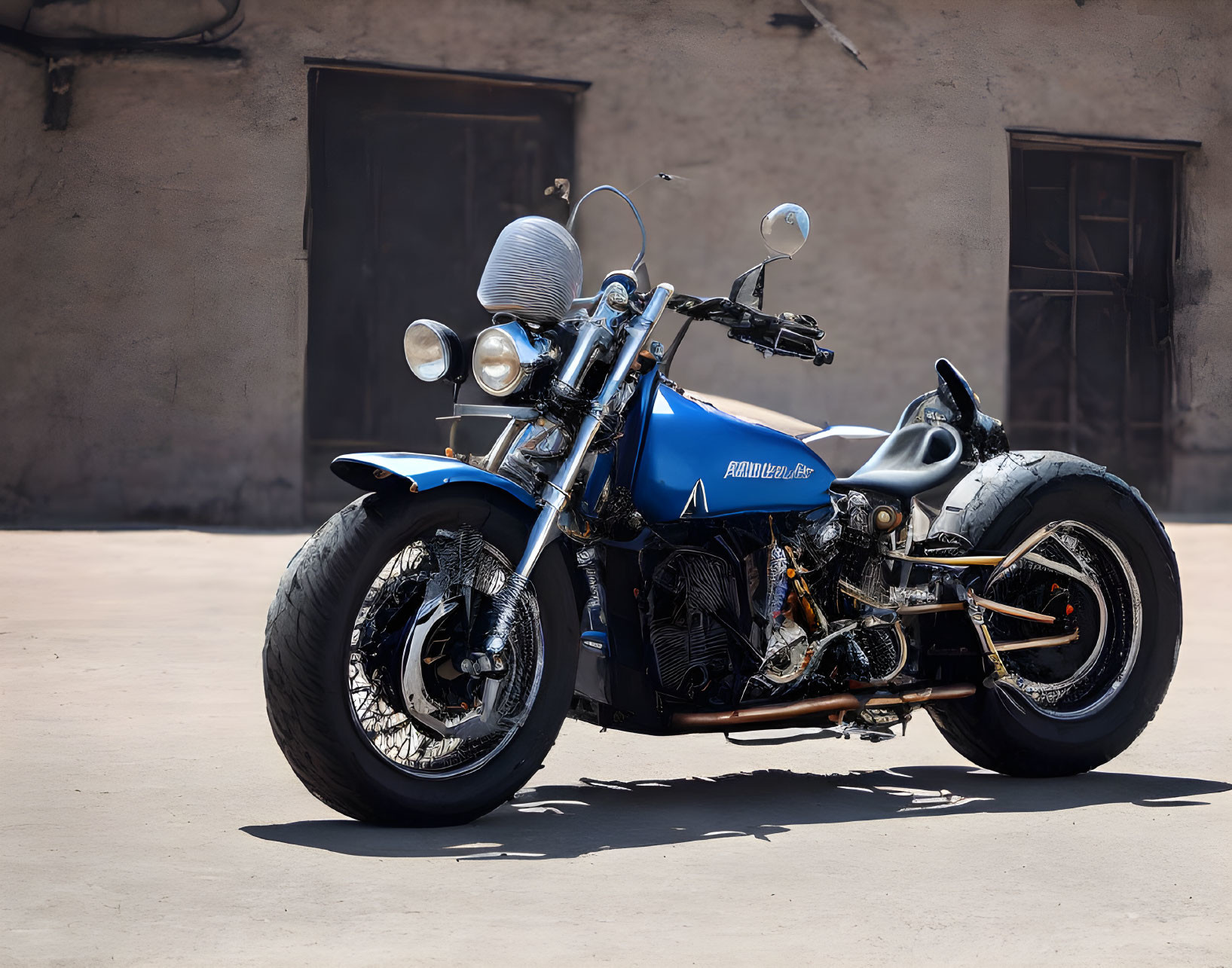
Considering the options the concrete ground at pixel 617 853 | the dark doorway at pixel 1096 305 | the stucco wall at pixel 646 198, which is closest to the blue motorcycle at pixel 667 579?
the concrete ground at pixel 617 853

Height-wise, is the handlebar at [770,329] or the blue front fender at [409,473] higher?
the handlebar at [770,329]

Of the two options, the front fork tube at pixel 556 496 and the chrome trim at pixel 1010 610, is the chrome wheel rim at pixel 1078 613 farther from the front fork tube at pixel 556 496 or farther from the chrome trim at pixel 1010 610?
the front fork tube at pixel 556 496

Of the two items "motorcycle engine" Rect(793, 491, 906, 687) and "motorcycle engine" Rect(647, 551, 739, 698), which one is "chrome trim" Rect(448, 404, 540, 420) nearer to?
"motorcycle engine" Rect(647, 551, 739, 698)

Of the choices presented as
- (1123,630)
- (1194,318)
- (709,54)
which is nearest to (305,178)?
(709,54)

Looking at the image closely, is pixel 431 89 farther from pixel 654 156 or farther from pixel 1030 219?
pixel 1030 219

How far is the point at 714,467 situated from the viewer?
15.4ft

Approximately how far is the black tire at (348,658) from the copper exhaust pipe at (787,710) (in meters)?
0.38

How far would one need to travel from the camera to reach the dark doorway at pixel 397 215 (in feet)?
42.0

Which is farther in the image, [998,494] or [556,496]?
[998,494]

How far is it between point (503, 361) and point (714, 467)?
69 centimetres

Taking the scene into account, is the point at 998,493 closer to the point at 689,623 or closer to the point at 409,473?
the point at 689,623

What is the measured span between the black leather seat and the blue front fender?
118 centimetres

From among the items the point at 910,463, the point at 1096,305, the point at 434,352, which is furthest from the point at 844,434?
the point at 1096,305

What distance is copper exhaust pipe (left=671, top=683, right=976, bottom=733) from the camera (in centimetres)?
456
